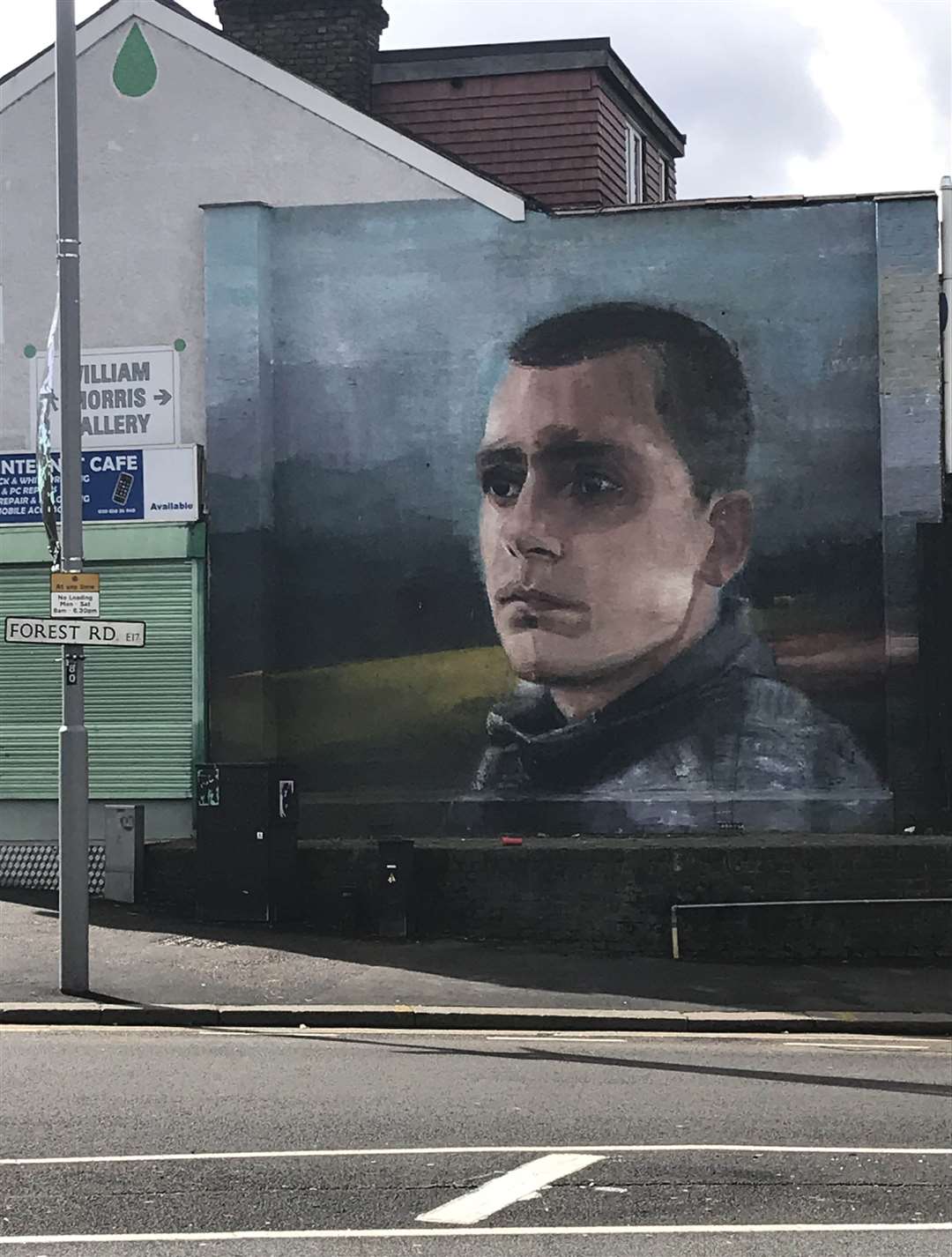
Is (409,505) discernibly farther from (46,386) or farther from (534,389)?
(46,386)

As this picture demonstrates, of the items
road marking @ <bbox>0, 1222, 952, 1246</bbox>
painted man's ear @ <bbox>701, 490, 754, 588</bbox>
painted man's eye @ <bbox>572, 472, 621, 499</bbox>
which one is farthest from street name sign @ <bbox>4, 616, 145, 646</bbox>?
road marking @ <bbox>0, 1222, 952, 1246</bbox>

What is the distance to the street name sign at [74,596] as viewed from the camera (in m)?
14.0

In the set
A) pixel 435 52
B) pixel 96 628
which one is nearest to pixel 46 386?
pixel 96 628

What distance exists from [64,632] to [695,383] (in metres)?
8.17

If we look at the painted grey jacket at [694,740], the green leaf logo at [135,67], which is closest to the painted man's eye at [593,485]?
the painted grey jacket at [694,740]

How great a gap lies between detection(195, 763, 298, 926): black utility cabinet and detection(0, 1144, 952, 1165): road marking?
27.6 feet

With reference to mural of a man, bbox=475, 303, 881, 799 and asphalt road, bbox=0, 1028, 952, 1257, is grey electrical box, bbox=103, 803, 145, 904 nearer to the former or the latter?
mural of a man, bbox=475, 303, 881, 799

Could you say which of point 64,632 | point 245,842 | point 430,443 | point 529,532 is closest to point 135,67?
point 430,443

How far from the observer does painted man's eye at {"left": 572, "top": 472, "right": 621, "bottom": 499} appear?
19094mm

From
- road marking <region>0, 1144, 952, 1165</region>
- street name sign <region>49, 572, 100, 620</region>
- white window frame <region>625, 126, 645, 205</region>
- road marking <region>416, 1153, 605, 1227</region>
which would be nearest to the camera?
road marking <region>416, 1153, 605, 1227</region>

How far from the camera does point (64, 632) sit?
13.9 metres

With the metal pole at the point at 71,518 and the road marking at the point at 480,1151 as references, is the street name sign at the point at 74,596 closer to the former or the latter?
the metal pole at the point at 71,518

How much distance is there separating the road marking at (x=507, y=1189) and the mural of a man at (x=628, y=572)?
10711 mm

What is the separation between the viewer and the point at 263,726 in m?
19.4
